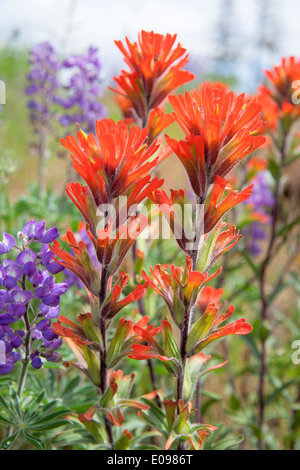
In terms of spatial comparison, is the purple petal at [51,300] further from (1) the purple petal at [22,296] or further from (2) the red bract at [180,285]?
(2) the red bract at [180,285]

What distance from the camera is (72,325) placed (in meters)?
0.86

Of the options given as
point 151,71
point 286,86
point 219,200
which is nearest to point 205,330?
point 219,200

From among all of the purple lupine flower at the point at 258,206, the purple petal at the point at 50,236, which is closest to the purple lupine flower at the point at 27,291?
the purple petal at the point at 50,236

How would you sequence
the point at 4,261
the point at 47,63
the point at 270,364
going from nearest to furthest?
the point at 4,261
the point at 270,364
the point at 47,63

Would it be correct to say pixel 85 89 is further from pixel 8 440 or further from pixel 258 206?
pixel 8 440

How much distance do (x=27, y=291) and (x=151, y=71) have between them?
53 cm

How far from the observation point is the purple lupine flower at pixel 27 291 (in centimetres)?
85

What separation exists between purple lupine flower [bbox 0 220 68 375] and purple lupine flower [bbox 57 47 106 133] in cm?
114

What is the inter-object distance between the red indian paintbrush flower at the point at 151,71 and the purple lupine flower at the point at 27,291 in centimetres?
38

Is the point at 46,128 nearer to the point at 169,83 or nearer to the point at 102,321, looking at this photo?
the point at 169,83

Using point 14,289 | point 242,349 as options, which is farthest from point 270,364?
point 14,289

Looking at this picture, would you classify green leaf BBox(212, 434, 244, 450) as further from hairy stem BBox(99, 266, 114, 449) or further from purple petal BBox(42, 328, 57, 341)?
purple petal BBox(42, 328, 57, 341)

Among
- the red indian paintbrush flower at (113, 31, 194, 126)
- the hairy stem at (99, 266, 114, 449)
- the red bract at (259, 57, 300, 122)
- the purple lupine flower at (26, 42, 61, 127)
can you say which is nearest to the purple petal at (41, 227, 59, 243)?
the hairy stem at (99, 266, 114, 449)
